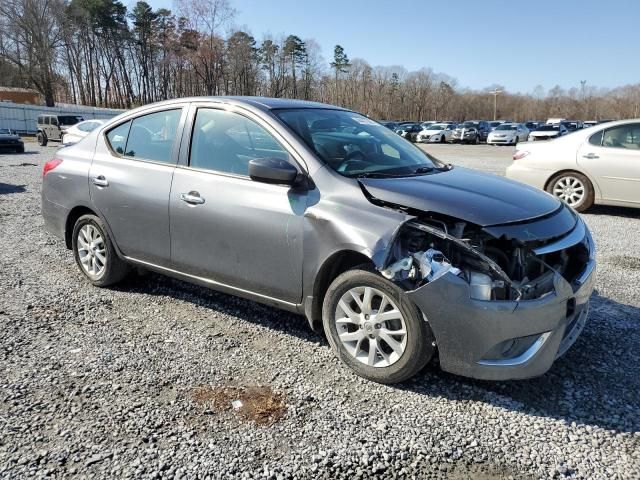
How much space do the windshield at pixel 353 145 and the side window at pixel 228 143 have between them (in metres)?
0.21

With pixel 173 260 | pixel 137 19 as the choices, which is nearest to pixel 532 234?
pixel 173 260

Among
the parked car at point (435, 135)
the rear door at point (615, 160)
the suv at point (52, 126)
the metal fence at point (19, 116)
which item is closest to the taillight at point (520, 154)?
the rear door at point (615, 160)

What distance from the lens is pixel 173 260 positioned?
4.05 metres

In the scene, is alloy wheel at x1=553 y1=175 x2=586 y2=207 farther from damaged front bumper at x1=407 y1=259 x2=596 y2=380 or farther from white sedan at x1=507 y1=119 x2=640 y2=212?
damaged front bumper at x1=407 y1=259 x2=596 y2=380

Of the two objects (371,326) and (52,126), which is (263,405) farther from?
(52,126)

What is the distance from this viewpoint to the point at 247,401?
2975 millimetres

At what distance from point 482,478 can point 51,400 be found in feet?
7.77

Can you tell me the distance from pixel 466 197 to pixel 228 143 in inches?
69.9

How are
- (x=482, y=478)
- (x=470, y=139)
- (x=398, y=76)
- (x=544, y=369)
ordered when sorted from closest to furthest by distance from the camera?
1. (x=482, y=478)
2. (x=544, y=369)
3. (x=470, y=139)
4. (x=398, y=76)

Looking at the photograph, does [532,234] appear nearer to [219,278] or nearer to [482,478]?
[482,478]

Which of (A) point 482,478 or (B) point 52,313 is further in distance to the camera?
(B) point 52,313

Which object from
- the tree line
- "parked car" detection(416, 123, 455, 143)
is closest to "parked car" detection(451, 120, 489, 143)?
"parked car" detection(416, 123, 455, 143)

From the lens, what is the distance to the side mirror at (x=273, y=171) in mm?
3262

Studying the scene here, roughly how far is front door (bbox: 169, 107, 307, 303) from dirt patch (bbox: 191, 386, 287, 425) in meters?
0.67
